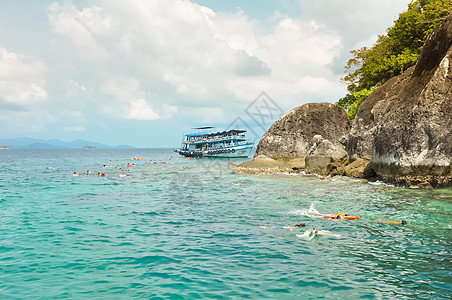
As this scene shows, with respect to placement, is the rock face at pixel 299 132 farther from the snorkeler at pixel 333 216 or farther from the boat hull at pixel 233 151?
the snorkeler at pixel 333 216

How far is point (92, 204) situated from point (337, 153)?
76.7ft

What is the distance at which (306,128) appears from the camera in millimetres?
42844

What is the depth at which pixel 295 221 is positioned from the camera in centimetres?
1242

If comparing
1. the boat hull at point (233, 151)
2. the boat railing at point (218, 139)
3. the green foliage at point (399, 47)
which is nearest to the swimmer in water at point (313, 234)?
the green foliage at point (399, 47)

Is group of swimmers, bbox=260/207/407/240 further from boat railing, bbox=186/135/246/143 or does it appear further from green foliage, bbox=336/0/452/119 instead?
boat railing, bbox=186/135/246/143

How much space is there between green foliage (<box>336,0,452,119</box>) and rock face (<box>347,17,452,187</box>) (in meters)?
8.51

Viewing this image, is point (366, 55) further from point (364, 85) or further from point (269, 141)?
point (269, 141)

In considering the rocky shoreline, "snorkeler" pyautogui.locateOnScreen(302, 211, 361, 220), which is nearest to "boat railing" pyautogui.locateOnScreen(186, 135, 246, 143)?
the rocky shoreline

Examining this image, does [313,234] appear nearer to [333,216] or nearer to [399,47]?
[333,216]

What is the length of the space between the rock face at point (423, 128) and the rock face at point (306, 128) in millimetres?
19081

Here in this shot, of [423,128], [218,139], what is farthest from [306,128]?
[218,139]

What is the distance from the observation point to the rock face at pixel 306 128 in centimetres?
4262

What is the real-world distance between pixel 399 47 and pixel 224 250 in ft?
118

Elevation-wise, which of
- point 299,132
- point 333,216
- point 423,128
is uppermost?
point 299,132
